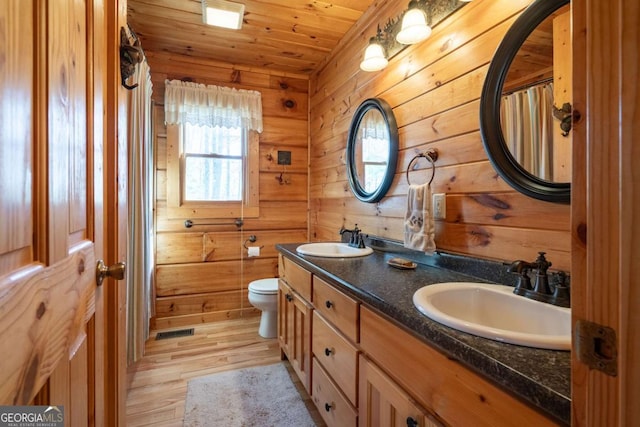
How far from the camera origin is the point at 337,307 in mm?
1297

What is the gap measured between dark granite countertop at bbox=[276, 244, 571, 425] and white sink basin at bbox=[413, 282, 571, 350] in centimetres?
2

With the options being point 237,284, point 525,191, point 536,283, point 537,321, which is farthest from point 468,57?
point 237,284

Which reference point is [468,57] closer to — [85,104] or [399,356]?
[399,356]

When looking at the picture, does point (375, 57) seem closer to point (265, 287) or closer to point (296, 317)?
point (296, 317)

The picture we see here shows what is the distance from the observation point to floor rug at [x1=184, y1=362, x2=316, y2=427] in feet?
5.24

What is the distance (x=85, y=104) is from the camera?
0.72 meters

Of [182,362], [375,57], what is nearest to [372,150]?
[375,57]

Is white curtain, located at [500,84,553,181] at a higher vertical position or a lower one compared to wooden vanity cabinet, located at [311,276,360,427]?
higher

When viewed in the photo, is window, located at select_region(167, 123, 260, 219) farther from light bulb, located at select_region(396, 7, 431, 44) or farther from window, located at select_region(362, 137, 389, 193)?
light bulb, located at select_region(396, 7, 431, 44)

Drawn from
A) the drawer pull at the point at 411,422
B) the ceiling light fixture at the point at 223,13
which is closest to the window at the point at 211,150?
the ceiling light fixture at the point at 223,13

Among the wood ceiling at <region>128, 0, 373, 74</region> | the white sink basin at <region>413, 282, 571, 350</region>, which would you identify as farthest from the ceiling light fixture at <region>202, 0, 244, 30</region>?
the white sink basin at <region>413, 282, 571, 350</region>

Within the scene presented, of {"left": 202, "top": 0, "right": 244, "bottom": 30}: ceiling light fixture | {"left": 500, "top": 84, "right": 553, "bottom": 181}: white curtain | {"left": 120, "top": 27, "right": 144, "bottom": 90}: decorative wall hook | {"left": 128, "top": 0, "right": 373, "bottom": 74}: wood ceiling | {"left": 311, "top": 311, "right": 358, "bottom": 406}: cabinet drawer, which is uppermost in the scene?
{"left": 128, "top": 0, "right": 373, "bottom": 74}: wood ceiling

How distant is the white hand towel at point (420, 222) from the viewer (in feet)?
4.71

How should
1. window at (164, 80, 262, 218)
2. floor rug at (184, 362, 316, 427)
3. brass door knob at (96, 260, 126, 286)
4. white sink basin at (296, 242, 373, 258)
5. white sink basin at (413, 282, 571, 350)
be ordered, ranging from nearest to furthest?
1. white sink basin at (413, 282, 571, 350)
2. brass door knob at (96, 260, 126, 286)
3. floor rug at (184, 362, 316, 427)
4. white sink basin at (296, 242, 373, 258)
5. window at (164, 80, 262, 218)
